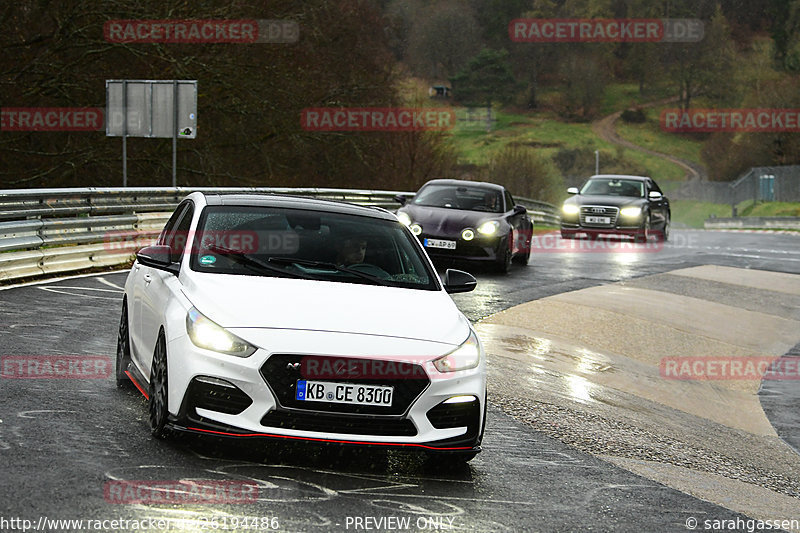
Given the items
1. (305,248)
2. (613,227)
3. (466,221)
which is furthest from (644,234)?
(305,248)

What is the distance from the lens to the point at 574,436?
839cm

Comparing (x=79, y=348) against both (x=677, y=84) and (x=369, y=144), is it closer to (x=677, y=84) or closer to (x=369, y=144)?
(x=369, y=144)

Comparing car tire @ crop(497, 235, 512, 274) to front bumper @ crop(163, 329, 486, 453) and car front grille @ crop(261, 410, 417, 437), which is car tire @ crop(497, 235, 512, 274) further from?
car front grille @ crop(261, 410, 417, 437)

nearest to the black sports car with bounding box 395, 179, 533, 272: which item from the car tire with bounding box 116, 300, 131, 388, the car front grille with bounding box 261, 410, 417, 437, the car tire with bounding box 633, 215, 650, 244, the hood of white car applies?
the car tire with bounding box 633, 215, 650, 244

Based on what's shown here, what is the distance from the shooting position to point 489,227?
62.1ft

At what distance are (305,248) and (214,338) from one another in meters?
1.39

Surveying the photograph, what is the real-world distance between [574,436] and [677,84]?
164702 mm

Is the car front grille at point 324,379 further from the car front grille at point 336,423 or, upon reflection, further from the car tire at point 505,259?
the car tire at point 505,259

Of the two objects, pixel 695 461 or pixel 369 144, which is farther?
pixel 369 144

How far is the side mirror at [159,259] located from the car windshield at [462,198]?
12541 millimetres

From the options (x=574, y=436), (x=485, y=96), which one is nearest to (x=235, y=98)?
(x=574, y=436)

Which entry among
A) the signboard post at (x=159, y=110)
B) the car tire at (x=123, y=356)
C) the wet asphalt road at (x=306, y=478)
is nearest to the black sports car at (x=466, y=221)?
the signboard post at (x=159, y=110)

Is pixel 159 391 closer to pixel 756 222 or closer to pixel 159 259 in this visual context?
pixel 159 259

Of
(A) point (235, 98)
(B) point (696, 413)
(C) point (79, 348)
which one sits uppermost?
(A) point (235, 98)
